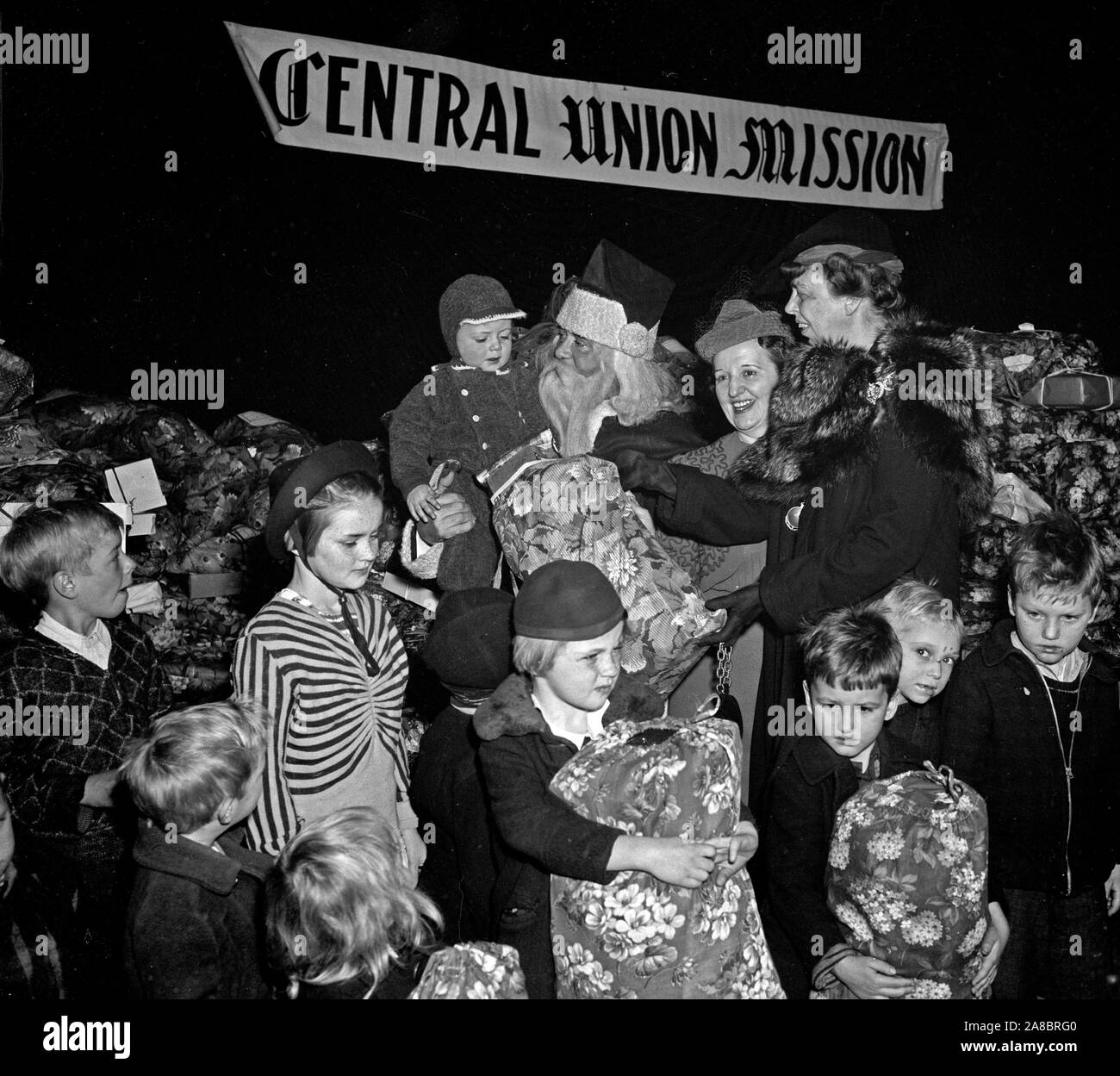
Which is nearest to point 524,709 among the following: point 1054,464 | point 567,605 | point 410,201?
point 567,605

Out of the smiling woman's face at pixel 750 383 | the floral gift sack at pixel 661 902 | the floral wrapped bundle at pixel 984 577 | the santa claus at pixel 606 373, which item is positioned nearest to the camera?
the floral gift sack at pixel 661 902

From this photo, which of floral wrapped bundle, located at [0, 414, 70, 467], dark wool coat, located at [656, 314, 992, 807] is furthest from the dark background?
dark wool coat, located at [656, 314, 992, 807]

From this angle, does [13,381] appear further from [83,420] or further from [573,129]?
[573,129]

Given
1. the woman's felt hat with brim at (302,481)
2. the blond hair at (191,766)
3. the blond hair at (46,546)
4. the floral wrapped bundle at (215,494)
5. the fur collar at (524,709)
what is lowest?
the blond hair at (191,766)

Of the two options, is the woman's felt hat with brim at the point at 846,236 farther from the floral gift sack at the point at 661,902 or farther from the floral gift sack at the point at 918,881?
the floral gift sack at the point at 661,902

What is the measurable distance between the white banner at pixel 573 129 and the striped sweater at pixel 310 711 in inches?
101

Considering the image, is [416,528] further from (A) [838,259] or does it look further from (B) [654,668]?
(A) [838,259]

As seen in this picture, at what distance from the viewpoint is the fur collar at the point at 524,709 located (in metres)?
2.48

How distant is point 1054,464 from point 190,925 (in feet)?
11.4

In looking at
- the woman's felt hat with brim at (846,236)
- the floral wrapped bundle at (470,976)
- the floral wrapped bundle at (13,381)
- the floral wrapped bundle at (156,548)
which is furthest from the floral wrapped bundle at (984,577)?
the floral wrapped bundle at (13,381)

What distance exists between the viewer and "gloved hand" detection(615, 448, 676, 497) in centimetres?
343

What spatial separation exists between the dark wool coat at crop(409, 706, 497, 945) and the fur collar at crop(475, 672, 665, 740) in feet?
1.10

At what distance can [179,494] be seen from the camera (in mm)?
4664
